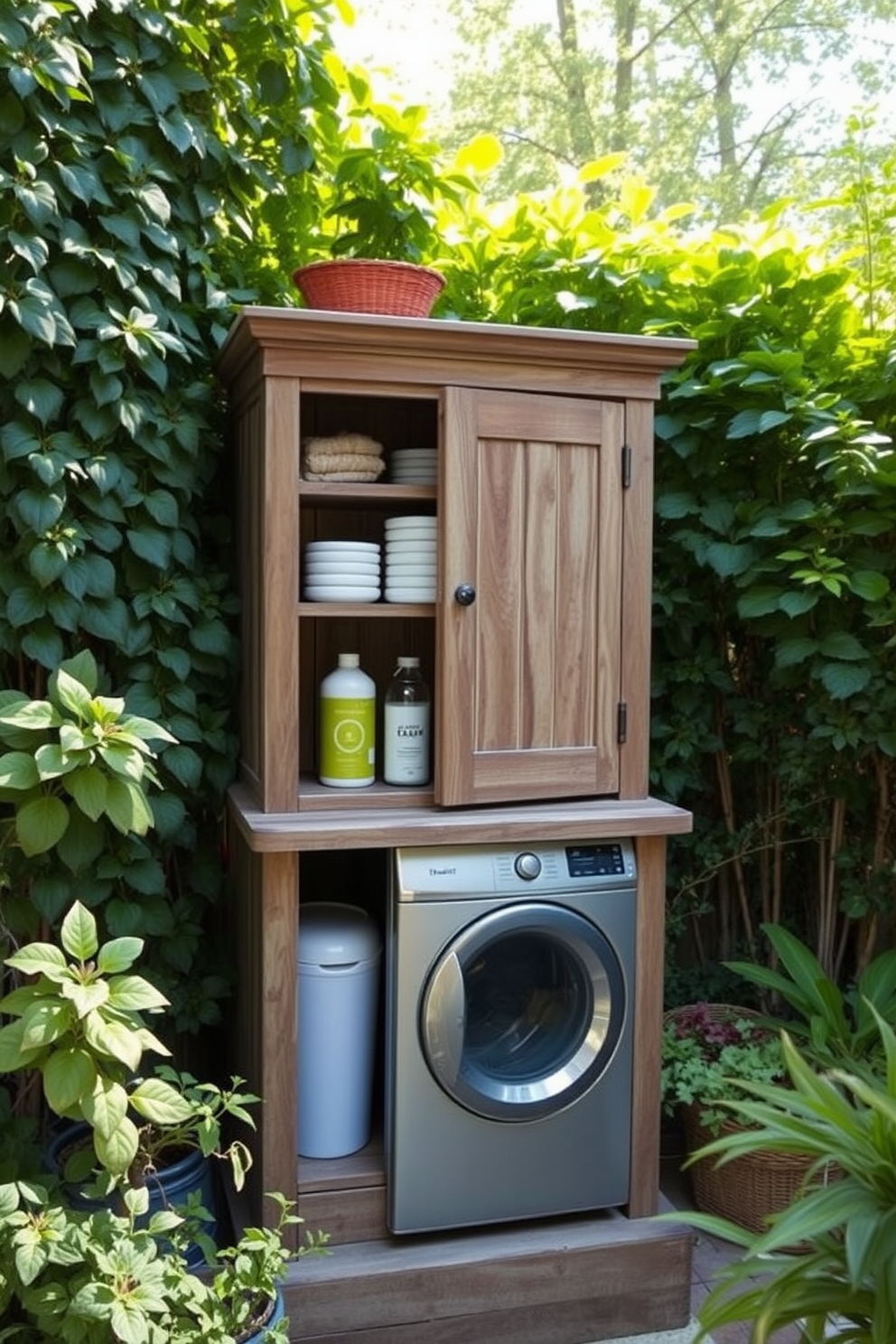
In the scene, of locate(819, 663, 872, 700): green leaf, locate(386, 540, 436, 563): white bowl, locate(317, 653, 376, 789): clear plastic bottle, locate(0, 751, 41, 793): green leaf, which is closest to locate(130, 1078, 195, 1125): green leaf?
locate(0, 751, 41, 793): green leaf

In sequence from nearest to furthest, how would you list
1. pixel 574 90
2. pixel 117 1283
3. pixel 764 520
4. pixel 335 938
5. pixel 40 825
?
pixel 117 1283 → pixel 40 825 → pixel 335 938 → pixel 764 520 → pixel 574 90

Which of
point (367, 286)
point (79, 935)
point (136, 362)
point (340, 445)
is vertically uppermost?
point (367, 286)

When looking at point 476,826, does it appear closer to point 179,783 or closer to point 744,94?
point 179,783

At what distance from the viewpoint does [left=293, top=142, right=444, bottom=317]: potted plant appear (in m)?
2.07

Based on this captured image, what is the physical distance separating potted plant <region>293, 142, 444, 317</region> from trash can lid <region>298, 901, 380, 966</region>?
1.19m

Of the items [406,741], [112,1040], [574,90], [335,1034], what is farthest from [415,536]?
[574,90]

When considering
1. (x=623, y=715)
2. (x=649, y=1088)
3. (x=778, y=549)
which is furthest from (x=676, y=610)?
(x=649, y=1088)

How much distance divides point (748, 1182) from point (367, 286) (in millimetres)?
2005

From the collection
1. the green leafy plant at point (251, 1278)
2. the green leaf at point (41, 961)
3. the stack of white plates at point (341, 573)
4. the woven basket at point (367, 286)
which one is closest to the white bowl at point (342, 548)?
the stack of white plates at point (341, 573)

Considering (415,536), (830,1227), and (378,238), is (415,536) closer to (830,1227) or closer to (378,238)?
(378,238)

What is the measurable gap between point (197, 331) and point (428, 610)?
0.77m

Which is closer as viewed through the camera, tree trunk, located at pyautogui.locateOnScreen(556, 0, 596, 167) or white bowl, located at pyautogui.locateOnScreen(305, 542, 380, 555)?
white bowl, located at pyautogui.locateOnScreen(305, 542, 380, 555)

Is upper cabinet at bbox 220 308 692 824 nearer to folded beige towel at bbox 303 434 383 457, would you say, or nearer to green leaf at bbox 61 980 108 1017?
folded beige towel at bbox 303 434 383 457

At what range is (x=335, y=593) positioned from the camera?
215 centimetres
